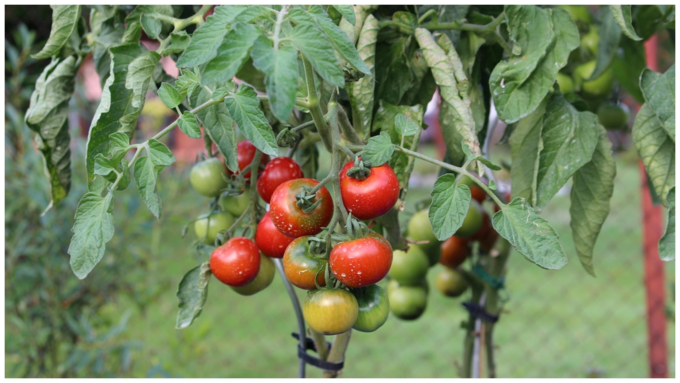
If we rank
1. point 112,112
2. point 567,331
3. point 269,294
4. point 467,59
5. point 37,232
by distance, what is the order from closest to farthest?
point 112,112
point 467,59
point 37,232
point 567,331
point 269,294

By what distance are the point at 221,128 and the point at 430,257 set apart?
1.30ft

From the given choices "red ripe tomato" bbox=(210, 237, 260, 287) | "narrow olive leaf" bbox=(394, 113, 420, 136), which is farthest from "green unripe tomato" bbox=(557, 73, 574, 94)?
"red ripe tomato" bbox=(210, 237, 260, 287)

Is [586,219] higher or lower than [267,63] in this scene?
lower

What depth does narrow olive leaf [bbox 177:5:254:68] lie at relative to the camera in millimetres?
387

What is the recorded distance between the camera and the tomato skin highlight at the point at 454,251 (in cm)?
87

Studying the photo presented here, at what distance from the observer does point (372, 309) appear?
499mm

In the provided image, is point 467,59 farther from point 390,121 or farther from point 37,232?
point 37,232

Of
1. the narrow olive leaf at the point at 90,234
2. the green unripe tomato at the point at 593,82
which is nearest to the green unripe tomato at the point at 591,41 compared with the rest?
the green unripe tomato at the point at 593,82

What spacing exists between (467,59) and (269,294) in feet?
7.91

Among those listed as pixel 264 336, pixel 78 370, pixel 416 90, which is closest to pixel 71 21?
pixel 416 90

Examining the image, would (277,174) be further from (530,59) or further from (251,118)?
(530,59)

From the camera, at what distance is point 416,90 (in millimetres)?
624

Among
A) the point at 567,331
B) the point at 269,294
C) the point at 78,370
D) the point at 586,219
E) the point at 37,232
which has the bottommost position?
the point at 269,294

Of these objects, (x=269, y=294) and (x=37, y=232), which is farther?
(x=269, y=294)
